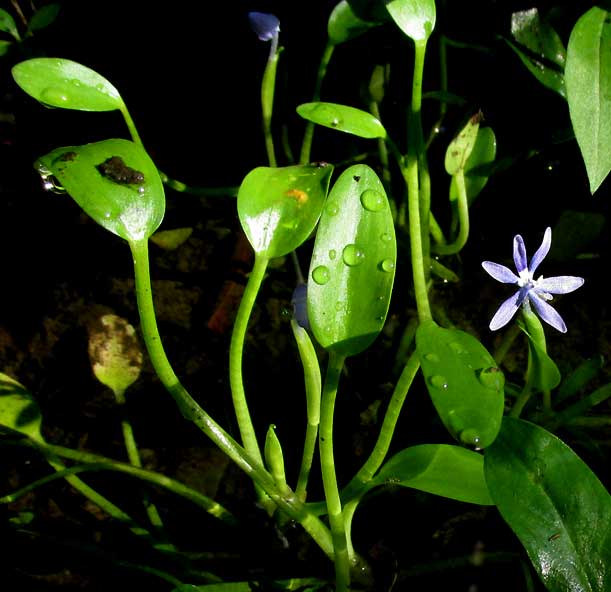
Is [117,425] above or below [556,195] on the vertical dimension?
below

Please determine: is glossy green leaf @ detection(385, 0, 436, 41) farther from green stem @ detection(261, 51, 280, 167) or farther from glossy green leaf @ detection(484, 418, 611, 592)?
glossy green leaf @ detection(484, 418, 611, 592)

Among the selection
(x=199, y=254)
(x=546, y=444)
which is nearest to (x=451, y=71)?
(x=199, y=254)

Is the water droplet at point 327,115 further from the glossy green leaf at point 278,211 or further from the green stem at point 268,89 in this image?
the green stem at point 268,89

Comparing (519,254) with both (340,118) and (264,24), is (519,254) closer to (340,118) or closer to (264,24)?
(340,118)

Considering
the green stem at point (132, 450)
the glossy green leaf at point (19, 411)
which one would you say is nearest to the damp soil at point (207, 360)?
the green stem at point (132, 450)

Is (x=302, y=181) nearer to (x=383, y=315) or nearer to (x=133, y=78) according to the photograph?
(x=383, y=315)

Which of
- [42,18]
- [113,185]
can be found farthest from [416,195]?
[42,18]

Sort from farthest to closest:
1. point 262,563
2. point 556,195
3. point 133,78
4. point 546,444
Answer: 1. point 133,78
2. point 556,195
3. point 262,563
4. point 546,444
